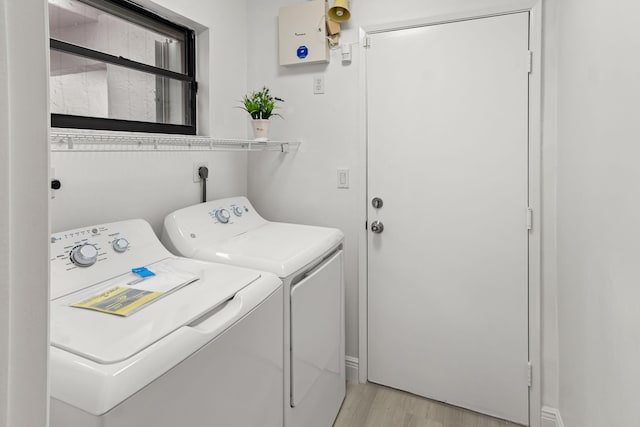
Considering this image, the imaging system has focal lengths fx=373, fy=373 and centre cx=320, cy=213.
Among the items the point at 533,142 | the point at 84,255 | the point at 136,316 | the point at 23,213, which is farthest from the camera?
the point at 533,142

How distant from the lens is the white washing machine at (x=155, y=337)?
28.0 inches

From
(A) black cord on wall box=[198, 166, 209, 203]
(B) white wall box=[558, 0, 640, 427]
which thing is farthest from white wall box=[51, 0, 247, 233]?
(B) white wall box=[558, 0, 640, 427]

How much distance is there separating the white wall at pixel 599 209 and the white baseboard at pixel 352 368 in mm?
1031

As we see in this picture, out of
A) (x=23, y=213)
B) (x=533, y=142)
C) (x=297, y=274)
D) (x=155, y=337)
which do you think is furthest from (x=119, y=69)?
(x=533, y=142)

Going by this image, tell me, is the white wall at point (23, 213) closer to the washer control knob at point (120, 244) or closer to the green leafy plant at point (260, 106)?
the washer control knob at point (120, 244)

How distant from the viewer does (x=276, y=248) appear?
156 cm

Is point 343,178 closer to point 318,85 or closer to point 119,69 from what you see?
point 318,85

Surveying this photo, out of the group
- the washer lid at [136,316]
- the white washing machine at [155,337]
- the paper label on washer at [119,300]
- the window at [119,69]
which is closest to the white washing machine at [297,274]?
the white washing machine at [155,337]

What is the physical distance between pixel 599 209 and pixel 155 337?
1.29 m

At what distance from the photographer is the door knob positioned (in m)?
2.09

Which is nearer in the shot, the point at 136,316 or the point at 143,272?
the point at 136,316

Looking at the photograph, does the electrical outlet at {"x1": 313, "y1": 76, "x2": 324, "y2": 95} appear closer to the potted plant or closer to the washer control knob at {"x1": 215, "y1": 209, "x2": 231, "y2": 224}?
the potted plant

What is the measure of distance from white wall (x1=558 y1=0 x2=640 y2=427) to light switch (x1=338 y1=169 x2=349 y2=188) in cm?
104

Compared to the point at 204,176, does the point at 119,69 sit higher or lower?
higher
